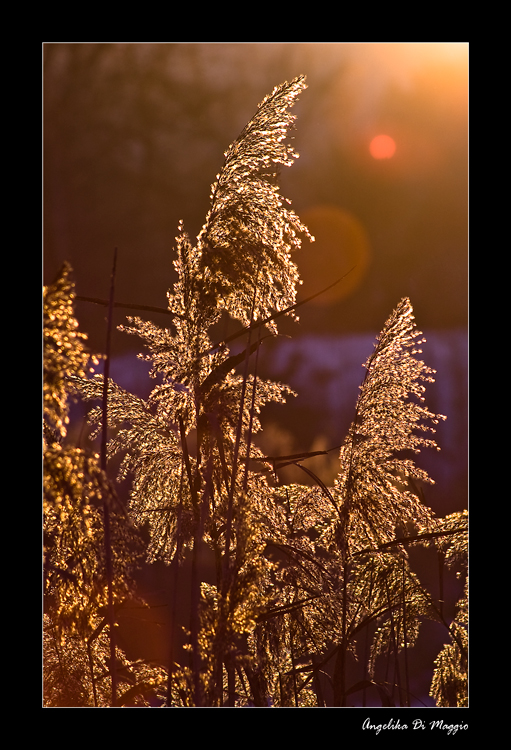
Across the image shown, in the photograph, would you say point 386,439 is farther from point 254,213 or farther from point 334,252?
point 334,252

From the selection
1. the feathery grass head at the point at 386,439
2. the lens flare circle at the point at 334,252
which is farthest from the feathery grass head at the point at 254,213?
the lens flare circle at the point at 334,252

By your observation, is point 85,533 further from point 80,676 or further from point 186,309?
point 186,309

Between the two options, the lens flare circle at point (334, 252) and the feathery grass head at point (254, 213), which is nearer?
the feathery grass head at point (254, 213)

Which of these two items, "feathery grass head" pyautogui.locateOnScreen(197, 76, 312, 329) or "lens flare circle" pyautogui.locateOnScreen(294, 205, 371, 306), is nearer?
"feathery grass head" pyautogui.locateOnScreen(197, 76, 312, 329)

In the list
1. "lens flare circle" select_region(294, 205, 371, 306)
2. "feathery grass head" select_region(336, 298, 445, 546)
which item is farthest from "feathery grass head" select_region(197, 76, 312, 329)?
"lens flare circle" select_region(294, 205, 371, 306)
